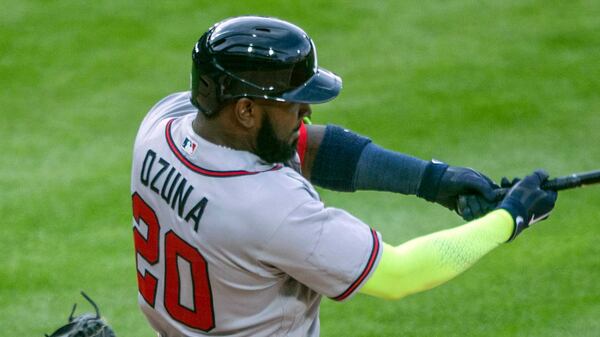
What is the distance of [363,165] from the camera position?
4.40 meters

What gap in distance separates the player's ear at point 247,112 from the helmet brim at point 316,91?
0.10 meters

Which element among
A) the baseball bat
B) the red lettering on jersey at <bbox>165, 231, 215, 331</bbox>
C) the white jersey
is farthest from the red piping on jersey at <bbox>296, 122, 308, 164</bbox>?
the baseball bat

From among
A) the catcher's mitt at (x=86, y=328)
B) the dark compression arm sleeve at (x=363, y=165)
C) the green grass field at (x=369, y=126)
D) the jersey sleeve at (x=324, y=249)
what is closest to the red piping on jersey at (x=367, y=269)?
the jersey sleeve at (x=324, y=249)

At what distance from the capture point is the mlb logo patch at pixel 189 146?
12.0 feet

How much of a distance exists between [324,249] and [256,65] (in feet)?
2.05

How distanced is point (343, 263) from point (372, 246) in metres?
0.12

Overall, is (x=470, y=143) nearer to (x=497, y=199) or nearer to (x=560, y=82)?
(x=560, y=82)

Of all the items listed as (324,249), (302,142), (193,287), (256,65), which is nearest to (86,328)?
(193,287)

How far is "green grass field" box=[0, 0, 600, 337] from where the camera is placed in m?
6.16

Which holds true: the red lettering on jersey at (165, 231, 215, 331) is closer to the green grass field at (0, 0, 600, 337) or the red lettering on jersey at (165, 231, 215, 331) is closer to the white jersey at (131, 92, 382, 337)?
the white jersey at (131, 92, 382, 337)

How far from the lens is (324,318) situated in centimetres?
608

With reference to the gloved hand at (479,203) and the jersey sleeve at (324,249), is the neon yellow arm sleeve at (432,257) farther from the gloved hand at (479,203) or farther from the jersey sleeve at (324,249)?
the gloved hand at (479,203)

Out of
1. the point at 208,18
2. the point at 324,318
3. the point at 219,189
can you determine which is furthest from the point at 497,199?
the point at 208,18

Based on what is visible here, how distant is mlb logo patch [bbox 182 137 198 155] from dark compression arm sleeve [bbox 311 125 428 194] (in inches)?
32.3
